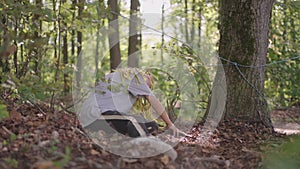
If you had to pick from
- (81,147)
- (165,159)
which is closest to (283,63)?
(165,159)

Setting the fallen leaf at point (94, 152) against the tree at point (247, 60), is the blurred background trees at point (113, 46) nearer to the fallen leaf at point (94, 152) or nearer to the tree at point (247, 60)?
the tree at point (247, 60)

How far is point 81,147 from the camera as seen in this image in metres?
3.11

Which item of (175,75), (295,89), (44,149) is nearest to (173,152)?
(44,149)

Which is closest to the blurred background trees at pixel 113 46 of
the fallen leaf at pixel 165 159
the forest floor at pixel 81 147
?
the forest floor at pixel 81 147

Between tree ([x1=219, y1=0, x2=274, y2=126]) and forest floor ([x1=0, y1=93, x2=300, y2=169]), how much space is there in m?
0.29

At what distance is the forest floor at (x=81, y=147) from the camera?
8.93 ft

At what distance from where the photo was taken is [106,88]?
433cm

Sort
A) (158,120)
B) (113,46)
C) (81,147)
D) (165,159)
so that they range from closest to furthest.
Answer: (165,159) < (81,147) < (158,120) < (113,46)

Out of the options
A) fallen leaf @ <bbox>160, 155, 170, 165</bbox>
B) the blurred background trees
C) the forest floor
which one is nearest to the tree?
the forest floor

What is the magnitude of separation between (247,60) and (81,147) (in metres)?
2.95

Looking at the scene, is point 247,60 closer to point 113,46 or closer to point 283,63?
point 283,63

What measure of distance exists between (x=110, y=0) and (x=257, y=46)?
480 cm

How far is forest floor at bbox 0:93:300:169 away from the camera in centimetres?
272

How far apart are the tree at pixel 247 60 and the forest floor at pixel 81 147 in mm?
291
